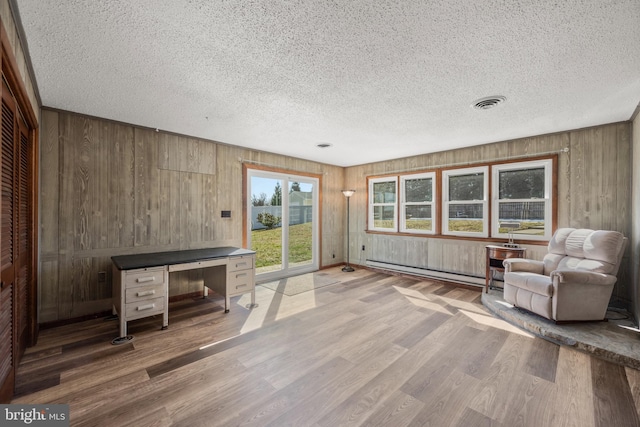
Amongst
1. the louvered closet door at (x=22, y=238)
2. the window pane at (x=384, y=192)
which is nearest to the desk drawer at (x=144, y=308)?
the louvered closet door at (x=22, y=238)

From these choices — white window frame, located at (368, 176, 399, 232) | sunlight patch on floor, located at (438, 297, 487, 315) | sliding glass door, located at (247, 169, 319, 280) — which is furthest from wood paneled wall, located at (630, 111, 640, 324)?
sliding glass door, located at (247, 169, 319, 280)

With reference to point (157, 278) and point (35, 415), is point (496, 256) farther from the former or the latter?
point (35, 415)

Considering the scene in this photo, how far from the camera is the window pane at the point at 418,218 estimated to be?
17.8ft

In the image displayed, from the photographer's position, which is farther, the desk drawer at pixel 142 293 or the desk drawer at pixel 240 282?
the desk drawer at pixel 240 282

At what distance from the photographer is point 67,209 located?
3.21 meters

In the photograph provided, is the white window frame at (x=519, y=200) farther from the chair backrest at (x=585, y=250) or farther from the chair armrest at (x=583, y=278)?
the chair armrest at (x=583, y=278)

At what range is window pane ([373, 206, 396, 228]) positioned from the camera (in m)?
6.01

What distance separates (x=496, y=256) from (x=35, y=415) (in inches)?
201

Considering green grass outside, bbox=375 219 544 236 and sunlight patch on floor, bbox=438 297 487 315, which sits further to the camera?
green grass outside, bbox=375 219 544 236

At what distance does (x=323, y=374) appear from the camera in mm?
2248

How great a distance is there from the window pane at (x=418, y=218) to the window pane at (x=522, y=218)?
48.0 inches

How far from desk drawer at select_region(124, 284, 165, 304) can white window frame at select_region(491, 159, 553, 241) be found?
16.3 ft

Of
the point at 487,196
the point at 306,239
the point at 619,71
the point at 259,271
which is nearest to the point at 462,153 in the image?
the point at 487,196

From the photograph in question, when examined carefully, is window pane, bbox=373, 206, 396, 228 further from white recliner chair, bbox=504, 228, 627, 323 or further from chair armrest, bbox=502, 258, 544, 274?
white recliner chair, bbox=504, 228, 627, 323
